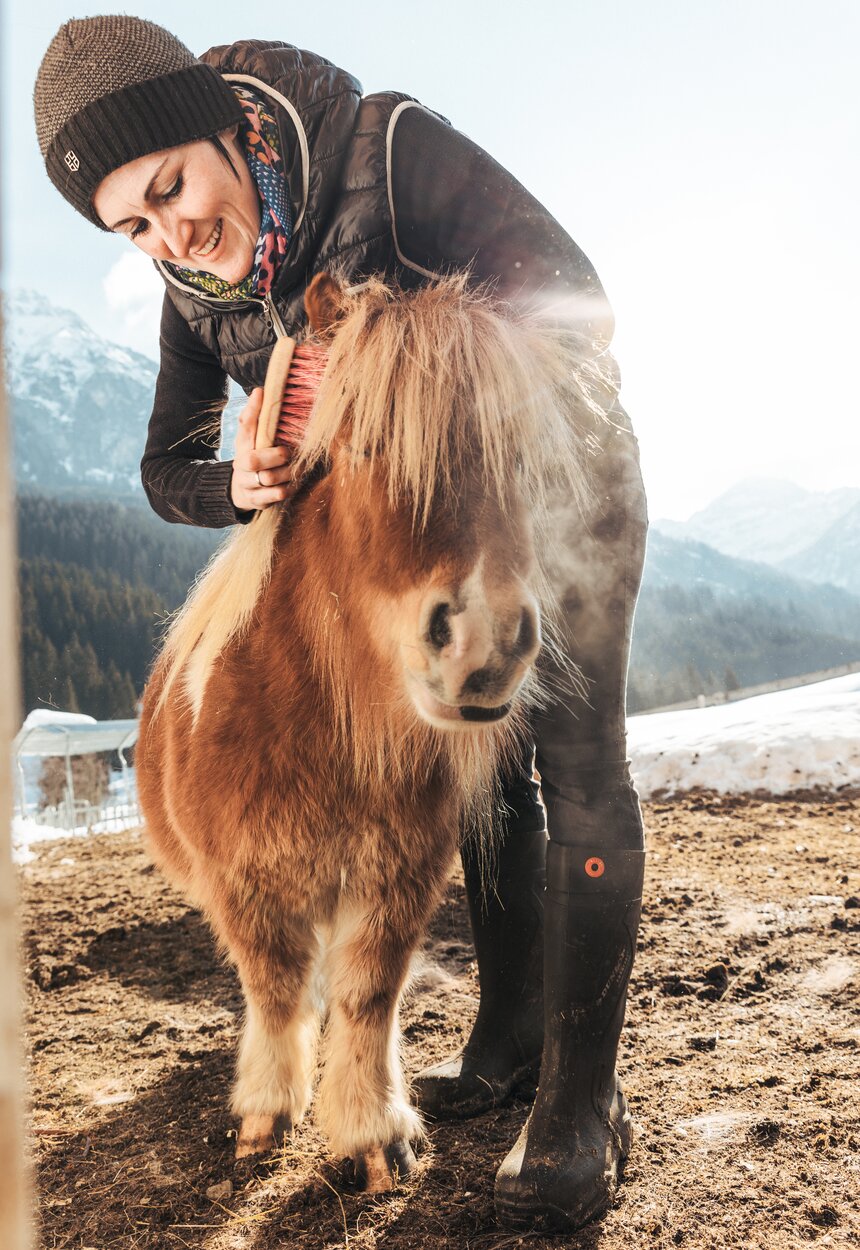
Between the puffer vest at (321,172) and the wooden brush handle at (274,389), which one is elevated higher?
the puffer vest at (321,172)

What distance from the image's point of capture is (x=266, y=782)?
181cm

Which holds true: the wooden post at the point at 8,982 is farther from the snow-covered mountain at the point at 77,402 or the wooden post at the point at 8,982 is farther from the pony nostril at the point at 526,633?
the snow-covered mountain at the point at 77,402

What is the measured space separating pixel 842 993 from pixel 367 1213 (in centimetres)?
162

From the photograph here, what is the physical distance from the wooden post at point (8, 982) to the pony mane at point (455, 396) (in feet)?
4.06

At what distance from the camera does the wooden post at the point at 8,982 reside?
0.27 m

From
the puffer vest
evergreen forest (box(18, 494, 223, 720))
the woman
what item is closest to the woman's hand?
the woman

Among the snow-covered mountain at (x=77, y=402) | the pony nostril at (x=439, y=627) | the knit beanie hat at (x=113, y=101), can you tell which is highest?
the snow-covered mountain at (x=77, y=402)

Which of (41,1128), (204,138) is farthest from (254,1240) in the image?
(204,138)

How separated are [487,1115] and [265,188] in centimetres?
227

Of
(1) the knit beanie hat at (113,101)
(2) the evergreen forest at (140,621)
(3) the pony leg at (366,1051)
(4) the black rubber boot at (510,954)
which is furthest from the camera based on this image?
(2) the evergreen forest at (140,621)

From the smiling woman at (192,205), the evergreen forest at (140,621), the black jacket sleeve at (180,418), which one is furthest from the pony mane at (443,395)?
the evergreen forest at (140,621)

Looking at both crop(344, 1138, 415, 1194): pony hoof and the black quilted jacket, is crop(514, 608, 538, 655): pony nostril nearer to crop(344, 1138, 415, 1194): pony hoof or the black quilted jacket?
the black quilted jacket

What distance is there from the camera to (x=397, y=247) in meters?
1.82

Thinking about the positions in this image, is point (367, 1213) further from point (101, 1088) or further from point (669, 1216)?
point (101, 1088)
